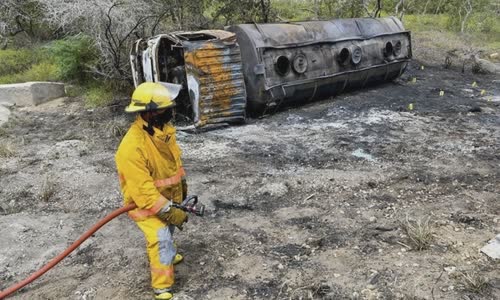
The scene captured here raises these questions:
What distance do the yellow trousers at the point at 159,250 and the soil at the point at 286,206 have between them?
23 cm

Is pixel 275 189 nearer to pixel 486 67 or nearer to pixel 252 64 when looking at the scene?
pixel 252 64

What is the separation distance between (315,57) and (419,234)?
5.30m

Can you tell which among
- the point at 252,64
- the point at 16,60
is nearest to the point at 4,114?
the point at 16,60

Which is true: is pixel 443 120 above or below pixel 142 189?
below

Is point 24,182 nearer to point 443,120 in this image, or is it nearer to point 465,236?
point 465,236

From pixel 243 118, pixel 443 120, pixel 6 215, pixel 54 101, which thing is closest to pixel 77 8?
pixel 54 101

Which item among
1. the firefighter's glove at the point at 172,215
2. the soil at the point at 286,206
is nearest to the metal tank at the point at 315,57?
the soil at the point at 286,206

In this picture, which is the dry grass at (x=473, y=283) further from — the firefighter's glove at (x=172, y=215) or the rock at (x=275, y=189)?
the rock at (x=275, y=189)

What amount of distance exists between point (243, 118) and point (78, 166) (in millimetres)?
2888

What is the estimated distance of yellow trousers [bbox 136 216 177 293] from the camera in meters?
3.33

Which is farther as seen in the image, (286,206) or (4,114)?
(4,114)

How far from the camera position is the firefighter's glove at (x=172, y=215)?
129 inches

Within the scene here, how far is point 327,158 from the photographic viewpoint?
642cm

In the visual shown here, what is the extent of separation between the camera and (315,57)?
342 inches
